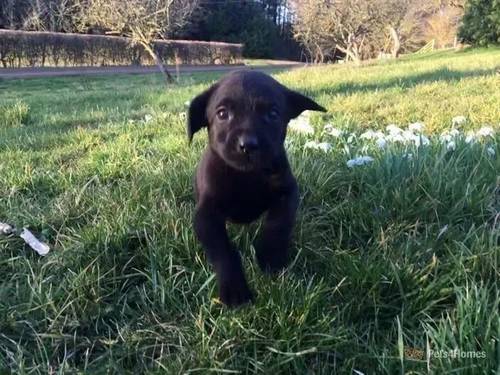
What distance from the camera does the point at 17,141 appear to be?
6.05 metres

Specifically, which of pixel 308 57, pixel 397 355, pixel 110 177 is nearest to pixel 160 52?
pixel 308 57

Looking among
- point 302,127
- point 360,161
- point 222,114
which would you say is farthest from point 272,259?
point 302,127

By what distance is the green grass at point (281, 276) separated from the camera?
78.1 inches

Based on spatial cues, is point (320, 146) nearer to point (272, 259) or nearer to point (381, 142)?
point (381, 142)

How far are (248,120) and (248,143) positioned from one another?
16 centimetres

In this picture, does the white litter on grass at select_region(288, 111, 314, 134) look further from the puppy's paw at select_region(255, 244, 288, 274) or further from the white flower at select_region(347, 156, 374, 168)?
the puppy's paw at select_region(255, 244, 288, 274)

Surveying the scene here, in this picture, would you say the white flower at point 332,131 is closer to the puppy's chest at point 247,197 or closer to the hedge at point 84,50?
the puppy's chest at point 247,197

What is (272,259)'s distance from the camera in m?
2.42

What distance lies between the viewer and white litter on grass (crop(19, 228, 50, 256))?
2.88 m

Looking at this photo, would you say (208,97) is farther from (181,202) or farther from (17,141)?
(17,141)

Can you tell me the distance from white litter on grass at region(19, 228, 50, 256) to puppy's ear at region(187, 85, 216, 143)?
994 millimetres

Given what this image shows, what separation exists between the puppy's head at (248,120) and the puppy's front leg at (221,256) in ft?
0.86

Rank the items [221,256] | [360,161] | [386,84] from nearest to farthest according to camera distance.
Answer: [221,256] → [360,161] → [386,84]

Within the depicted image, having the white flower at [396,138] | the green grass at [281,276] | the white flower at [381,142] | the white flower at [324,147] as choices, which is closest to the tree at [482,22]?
the white flower at [396,138]
